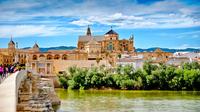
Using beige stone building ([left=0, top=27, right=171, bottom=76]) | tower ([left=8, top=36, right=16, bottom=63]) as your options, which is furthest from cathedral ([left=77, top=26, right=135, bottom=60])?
tower ([left=8, top=36, right=16, bottom=63])

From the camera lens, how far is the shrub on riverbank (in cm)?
5450

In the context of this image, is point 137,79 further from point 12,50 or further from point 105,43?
point 105,43

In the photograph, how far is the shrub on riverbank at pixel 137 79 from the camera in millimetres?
54500

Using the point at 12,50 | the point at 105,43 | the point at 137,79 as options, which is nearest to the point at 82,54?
the point at 105,43

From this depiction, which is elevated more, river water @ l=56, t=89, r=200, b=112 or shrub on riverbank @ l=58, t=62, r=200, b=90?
shrub on riverbank @ l=58, t=62, r=200, b=90

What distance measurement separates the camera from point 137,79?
56.2 m

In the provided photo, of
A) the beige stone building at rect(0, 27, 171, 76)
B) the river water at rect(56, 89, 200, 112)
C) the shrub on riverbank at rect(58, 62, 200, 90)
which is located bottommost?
the river water at rect(56, 89, 200, 112)

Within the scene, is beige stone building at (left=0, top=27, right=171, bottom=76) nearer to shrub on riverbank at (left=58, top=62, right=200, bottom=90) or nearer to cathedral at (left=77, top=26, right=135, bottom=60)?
cathedral at (left=77, top=26, right=135, bottom=60)

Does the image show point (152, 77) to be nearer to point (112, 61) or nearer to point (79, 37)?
point (112, 61)

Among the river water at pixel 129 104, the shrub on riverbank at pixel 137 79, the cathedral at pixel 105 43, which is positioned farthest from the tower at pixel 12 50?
the river water at pixel 129 104

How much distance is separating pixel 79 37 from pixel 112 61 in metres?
25.1

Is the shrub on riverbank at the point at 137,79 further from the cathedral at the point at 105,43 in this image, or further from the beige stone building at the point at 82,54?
the cathedral at the point at 105,43

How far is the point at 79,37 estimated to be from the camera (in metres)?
108

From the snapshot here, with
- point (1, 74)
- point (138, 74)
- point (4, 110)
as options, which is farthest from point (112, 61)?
point (4, 110)
